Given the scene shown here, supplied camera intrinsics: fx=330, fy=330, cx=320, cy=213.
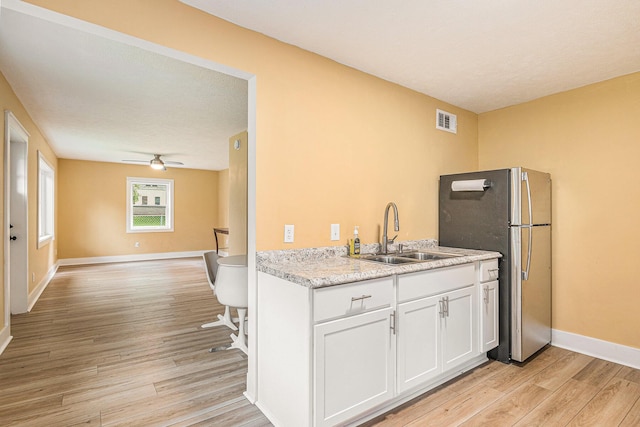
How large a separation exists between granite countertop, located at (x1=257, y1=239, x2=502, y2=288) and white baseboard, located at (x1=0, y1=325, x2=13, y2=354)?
277 centimetres

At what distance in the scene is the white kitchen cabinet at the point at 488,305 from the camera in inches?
102

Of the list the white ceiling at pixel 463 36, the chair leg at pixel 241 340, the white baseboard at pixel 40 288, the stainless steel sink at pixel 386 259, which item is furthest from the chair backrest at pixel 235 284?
the white baseboard at pixel 40 288

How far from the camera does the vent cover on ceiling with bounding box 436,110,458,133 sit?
3334 millimetres

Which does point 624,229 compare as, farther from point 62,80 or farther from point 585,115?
point 62,80

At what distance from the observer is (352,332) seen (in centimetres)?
178

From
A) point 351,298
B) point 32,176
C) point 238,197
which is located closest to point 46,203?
point 32,176

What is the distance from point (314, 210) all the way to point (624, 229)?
2.61 metres

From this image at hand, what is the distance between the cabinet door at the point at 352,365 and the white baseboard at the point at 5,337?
3.13 meters

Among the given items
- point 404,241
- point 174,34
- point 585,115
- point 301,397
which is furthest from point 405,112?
point 301,397

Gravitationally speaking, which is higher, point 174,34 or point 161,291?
point 174,34

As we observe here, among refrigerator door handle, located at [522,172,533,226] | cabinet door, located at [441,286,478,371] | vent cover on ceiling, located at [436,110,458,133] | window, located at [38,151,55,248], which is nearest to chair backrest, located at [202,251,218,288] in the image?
cabinet door, located at [441,286,478,371]

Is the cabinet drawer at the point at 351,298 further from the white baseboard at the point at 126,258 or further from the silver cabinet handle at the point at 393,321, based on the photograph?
the white baseboard at the point at 126,258

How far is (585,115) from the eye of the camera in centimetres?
297

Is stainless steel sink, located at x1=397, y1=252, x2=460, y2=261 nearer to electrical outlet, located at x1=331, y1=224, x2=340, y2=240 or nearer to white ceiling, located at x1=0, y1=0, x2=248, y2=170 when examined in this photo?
electrical outlet, located at x1=331, y1=224, x2=340, y2=240
